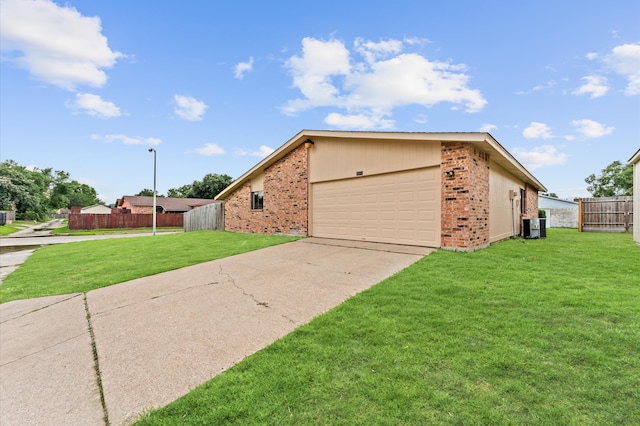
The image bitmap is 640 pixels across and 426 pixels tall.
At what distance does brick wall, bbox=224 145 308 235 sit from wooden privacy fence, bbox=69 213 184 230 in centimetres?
1957

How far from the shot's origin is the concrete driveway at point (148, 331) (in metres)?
2.23

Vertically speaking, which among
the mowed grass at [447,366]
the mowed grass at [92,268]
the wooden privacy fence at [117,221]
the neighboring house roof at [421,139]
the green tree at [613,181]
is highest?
the green tree at [613,181]

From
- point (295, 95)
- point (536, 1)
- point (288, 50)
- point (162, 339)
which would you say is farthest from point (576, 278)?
point (295, 95)

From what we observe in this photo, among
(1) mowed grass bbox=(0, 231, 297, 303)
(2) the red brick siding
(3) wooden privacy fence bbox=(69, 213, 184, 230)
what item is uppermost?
(2) the red brick siding

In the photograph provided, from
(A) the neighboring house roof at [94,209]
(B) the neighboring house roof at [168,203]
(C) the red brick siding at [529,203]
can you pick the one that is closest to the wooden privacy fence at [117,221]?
(B) the neighboring house roof at [168,203]

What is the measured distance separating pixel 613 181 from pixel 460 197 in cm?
4147

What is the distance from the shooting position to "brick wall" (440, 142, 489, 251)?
685cm

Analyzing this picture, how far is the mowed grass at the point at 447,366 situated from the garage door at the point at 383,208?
12.3 feet

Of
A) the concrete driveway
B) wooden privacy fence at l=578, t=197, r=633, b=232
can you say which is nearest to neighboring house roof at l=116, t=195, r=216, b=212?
the concrete driveway

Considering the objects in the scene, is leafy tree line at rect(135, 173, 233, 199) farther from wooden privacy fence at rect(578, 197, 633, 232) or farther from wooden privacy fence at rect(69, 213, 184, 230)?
wooden privacy fence at rect(578, 197, 633, 232)

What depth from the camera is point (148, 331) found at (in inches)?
132

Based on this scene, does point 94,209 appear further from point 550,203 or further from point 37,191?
point 550,203

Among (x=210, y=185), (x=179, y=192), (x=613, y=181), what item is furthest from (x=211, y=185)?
(x=613, y=181)

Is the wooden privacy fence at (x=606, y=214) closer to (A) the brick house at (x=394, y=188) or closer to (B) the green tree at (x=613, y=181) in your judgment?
(A) the brick house at (x=394, y=188)
